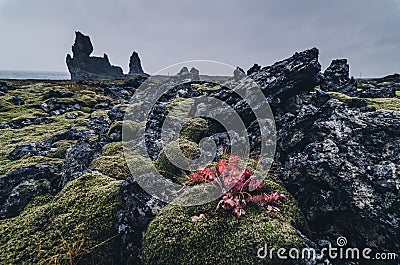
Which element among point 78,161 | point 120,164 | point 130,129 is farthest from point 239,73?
point 78,161

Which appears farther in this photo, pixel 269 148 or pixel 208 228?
pixel 269 148

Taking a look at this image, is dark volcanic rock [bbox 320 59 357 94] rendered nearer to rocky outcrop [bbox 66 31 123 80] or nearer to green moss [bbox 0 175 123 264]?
green moss [bbox 0 175 123 264]

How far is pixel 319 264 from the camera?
470 cm

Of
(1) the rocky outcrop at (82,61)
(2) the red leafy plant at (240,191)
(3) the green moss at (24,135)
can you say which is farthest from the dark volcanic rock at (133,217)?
(1) the rocky outcrop at (82,61)

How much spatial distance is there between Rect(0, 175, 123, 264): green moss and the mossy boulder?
3.72 ft

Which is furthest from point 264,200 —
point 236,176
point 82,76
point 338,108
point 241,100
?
point 82,76

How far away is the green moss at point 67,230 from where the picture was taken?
203 inches

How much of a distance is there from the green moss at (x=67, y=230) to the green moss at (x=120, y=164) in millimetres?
1516

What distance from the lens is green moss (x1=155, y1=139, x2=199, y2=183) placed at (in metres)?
7.97

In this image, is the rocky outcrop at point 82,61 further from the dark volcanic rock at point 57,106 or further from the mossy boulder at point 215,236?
the mossy boulder at point 215,236

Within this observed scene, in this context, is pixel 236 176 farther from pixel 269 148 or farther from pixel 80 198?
pixel 80 198

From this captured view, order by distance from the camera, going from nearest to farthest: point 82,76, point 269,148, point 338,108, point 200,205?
1. point 200,205
2. point 338,108
3. point 269,148
4. point 82,76

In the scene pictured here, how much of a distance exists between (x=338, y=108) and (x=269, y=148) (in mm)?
2649

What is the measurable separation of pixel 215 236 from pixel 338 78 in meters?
23.9
